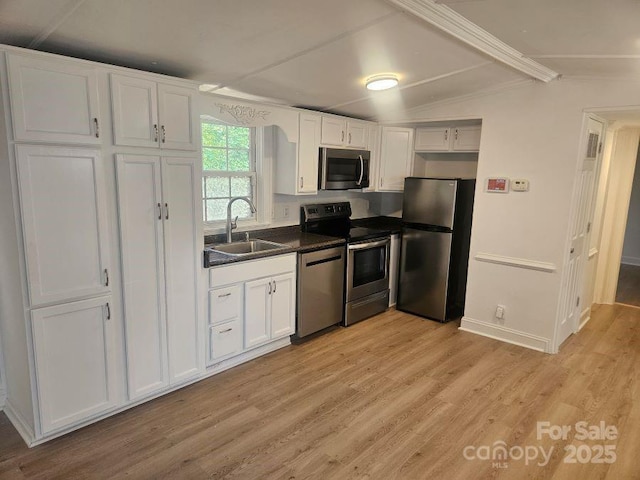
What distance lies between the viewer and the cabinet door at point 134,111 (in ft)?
7.73

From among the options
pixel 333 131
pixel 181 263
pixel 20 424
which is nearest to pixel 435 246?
pixel 333 131

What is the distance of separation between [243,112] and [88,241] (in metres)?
1.58

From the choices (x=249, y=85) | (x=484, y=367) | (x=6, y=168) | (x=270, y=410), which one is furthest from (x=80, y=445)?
(x=484, y=367)

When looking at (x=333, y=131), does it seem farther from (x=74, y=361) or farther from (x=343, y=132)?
(x=74, y=361)

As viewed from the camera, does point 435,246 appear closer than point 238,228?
No

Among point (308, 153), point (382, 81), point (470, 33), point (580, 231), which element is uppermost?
point (470, 33)

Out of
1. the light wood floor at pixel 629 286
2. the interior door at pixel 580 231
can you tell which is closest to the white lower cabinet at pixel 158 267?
the interior door at pixel 580 231

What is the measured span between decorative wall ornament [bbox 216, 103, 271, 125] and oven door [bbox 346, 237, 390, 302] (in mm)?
1442

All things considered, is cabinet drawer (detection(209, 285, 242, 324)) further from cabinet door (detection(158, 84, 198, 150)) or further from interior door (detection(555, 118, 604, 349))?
interior door (detection(555, 118, 604, 349))

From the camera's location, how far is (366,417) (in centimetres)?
270

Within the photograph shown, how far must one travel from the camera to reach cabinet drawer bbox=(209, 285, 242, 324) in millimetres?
3055

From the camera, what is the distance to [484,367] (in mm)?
3432

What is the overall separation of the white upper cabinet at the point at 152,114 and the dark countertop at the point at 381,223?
2.60 meters

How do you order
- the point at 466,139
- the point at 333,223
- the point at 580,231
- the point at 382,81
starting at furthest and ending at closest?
the point at 333,223 → the point at 466,139 → the point at 580,231 → the point at 382,81
